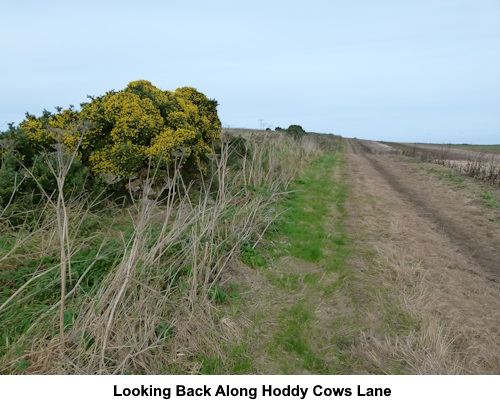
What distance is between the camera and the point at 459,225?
8.30m

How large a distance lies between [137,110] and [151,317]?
4.64 m

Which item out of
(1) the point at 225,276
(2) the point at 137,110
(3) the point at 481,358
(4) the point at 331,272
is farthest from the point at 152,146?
(3) the point at 481,358

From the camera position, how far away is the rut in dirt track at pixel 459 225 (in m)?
6.36

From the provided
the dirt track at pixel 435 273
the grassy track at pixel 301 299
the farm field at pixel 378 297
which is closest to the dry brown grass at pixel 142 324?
the grassy track at pixel 301 299

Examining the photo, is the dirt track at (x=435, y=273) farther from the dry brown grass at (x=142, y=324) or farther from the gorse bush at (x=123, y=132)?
the gorse bush at (x=123, y=132)

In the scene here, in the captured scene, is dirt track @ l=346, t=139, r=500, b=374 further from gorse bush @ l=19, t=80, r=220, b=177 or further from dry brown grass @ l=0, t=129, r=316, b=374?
gorse bush @ l=19, t=80, r=220, b=177

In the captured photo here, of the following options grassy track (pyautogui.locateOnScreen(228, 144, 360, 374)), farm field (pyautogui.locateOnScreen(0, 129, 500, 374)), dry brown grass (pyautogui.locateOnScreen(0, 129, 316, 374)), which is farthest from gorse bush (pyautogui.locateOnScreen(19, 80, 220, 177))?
dry brown grass (pyautogui.locateOnScreen(0, 129, 316, 374))

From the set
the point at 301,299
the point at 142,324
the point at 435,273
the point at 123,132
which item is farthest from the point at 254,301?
the point at 123,132

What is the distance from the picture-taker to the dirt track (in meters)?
3.53

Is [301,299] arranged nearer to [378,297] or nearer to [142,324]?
[378,297]

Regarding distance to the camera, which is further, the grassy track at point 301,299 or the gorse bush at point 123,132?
the gorse bush at point 123,132

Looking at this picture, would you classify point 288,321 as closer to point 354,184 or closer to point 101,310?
point 101,310

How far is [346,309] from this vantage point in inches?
172

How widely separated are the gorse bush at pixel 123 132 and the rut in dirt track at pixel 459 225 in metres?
5.26
